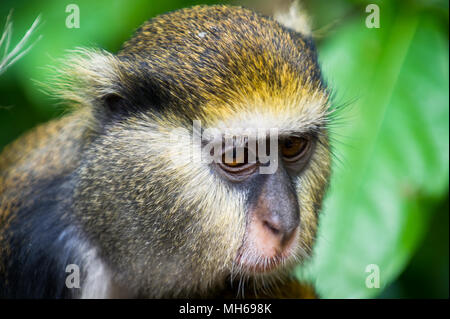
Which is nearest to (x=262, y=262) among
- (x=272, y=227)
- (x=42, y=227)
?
(x=272, y=227)

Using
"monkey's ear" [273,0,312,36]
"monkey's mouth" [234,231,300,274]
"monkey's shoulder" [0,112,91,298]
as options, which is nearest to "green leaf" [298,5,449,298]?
"monkey's ear" [273,0,312,36]

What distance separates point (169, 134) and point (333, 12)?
242 cm

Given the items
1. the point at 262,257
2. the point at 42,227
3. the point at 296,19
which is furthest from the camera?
the point at 296,19

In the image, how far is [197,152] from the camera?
2.52m

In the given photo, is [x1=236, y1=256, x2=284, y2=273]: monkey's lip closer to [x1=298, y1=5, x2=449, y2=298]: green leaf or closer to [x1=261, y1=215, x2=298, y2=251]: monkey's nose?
[x1=261, y1=215, x2=298, y2=251]: monkey's nose

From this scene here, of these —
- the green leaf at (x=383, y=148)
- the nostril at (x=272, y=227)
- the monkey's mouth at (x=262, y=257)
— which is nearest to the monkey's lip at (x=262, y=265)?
the monkey's mouth at (x=262, y=257)

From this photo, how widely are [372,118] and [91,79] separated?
190 cm

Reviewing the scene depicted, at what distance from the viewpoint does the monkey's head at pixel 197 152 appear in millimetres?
2529

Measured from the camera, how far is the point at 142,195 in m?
2.58

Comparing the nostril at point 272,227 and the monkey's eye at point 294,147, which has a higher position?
the monkey's eye at point 294,147

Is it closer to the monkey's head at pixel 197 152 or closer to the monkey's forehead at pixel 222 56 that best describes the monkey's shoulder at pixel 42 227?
the monkey's head at pixel 197 152

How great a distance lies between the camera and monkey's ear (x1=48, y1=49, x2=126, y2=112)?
8.91 ft

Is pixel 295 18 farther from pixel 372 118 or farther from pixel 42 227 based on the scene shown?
pixel 42 227
